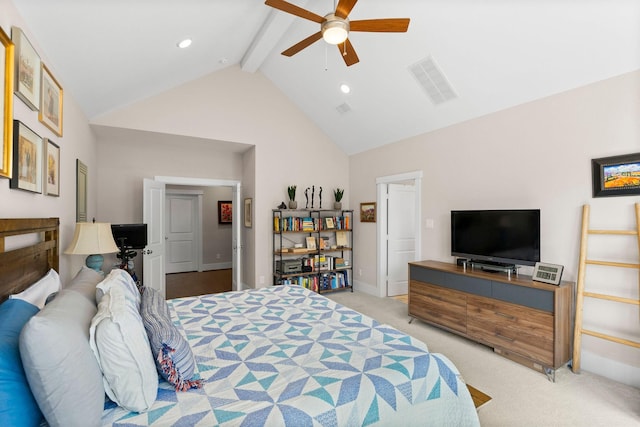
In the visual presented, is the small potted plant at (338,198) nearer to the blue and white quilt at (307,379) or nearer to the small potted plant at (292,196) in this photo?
the small potted plant at (292,196)

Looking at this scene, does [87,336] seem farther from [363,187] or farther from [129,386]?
[363,187]

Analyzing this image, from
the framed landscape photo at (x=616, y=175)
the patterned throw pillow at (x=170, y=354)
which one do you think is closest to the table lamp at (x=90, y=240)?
the patterned throw pillow at (x=170, y=354)

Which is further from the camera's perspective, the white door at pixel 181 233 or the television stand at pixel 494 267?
the white door at pixel 181 233

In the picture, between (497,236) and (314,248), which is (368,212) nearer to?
(314,248)

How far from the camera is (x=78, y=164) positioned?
135 inches

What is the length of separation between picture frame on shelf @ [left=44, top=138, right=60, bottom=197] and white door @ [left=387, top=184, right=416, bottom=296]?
4277mm

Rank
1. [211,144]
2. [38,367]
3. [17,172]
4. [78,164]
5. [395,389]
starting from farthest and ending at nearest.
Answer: [211,144] < [78,164] < [17,172] < [395,389] < [38,367]

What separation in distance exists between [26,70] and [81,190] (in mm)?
2093

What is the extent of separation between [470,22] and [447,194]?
196cm

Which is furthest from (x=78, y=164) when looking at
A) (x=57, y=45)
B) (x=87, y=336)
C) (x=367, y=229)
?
(x=367, y=229)

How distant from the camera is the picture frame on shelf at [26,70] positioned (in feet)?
5.61

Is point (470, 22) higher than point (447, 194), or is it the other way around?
point (470, 22)

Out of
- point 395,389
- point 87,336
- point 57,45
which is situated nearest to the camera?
point 87,336

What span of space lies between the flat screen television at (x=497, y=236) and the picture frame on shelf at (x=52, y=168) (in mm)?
3890
